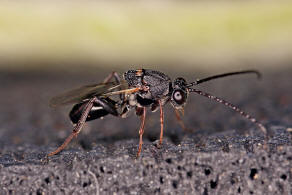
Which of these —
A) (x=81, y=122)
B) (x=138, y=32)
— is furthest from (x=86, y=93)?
(x=138, y=32)

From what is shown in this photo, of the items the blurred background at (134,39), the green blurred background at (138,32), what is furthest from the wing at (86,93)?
the green blurred background at (138,32)

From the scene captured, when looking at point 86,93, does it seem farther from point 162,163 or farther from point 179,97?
point 162,163

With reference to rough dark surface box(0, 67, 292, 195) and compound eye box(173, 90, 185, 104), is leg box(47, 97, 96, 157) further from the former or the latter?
compound eye box(173, 90, 185, 104)

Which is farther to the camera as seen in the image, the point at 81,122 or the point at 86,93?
the point at 86,93

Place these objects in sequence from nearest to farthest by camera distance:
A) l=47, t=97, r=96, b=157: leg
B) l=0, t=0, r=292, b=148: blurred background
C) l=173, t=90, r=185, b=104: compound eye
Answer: l=47, t=97, r=96, b=157: leg
l=173, t=90, r=185, b=104: compound eye
l=0, t=0, r=292, b=148: blurred background

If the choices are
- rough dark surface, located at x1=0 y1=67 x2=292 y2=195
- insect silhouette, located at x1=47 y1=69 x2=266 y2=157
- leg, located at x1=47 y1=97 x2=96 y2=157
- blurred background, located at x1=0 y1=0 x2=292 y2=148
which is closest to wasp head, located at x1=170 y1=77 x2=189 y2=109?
insect silhouette, located at x1=47 y1=69 x2=266 y2=157

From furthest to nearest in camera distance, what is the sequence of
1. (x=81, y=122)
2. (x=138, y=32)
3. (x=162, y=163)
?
(x=138, y=32) < (x=81, y=122) < (x=162, y=163)

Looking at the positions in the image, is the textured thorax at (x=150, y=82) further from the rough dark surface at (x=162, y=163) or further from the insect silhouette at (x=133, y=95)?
the rough dark surface at (x=162, y=163)

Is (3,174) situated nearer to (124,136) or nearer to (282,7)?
(124,136)

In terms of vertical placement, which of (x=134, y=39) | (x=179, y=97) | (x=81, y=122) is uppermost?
(x=134, y=39)

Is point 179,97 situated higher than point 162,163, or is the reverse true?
point 179,97
